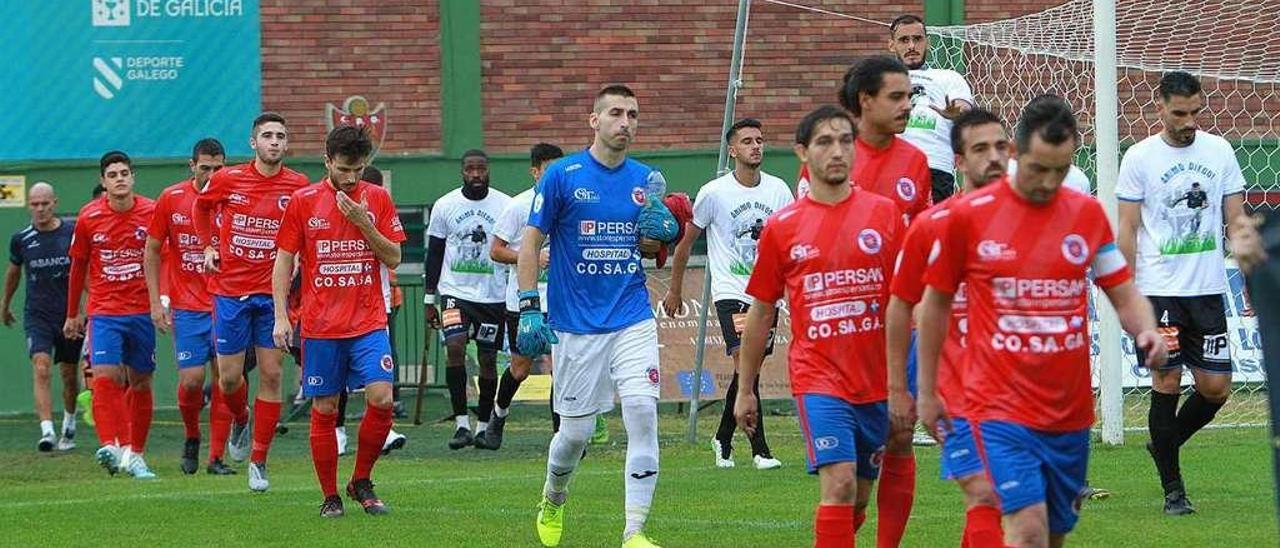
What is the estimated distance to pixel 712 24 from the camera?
21141 mm

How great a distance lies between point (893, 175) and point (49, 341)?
37.0ft

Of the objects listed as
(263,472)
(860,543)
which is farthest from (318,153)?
(860,543)

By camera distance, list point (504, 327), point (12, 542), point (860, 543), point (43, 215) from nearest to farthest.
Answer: point (860, 543) < point (12, 542) < point (504, 327) < point (43, 215)

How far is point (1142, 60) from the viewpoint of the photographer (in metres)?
16.9

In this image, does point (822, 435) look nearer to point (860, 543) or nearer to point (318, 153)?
point (860, 543)

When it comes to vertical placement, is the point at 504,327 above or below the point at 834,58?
below

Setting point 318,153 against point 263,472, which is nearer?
point 263,472

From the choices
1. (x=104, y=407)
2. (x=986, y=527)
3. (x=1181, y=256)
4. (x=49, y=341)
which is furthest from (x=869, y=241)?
(x=49, y=341)

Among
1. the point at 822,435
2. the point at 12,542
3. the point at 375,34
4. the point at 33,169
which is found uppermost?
the point at 375,34

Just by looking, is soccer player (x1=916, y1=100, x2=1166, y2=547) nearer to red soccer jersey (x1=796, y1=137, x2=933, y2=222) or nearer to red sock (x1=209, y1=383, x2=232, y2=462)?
red soccer jersey (x1=796, y1=137, x2=933, y2=222)

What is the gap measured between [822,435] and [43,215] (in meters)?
11.7

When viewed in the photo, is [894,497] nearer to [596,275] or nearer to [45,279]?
[596,275]

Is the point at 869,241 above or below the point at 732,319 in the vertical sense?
above

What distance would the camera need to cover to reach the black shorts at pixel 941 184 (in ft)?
36.4
